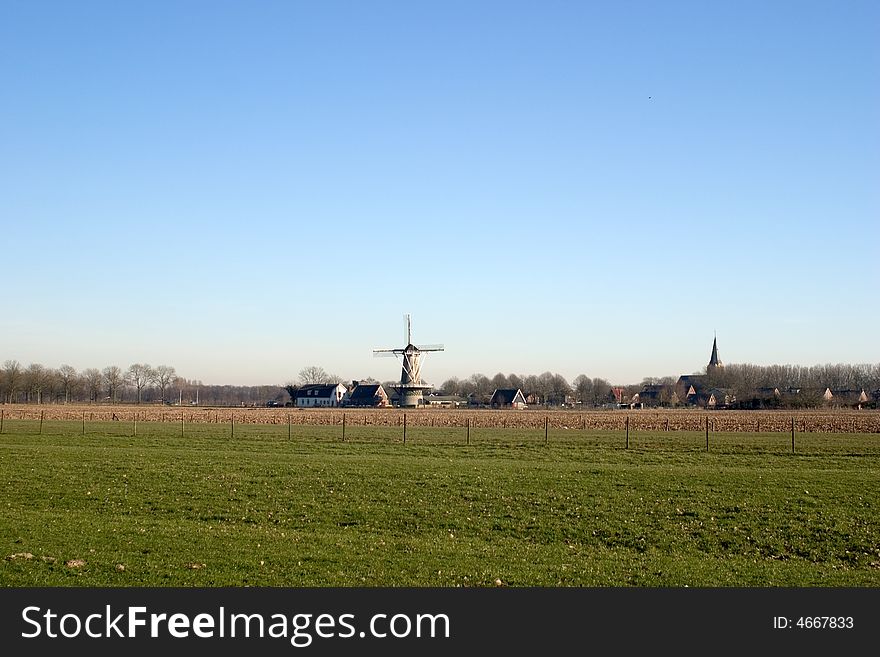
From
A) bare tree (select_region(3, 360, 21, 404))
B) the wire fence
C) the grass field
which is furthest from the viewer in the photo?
bare tree (select_region(3, 360, 21, 404))

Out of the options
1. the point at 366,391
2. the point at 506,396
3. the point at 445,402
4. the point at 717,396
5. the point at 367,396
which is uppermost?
the point at 366,391

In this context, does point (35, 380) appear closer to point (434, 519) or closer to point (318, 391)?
point (318, 391)

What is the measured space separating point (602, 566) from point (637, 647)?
4.73 metres

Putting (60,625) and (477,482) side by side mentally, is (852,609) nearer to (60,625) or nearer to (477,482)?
(60,625)

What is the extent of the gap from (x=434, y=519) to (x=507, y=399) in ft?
531

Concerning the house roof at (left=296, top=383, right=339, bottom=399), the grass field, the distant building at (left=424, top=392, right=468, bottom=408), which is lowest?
the distant building at (left=424, top=392, right=468, bottom=408)

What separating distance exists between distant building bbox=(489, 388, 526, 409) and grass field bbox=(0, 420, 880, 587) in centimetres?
13922

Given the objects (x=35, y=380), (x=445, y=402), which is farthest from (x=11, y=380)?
(x=445, y=402)

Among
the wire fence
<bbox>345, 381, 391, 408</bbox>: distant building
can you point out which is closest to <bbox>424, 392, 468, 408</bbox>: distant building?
<bbox>345, 381, 391, 408</bbox>: distant building

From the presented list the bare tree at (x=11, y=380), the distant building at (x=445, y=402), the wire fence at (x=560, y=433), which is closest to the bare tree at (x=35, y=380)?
the bare tree at (x=11, y=380)

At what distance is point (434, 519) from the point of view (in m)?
21.3

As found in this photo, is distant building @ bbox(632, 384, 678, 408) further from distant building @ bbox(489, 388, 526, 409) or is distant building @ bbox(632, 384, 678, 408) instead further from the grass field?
the grass field

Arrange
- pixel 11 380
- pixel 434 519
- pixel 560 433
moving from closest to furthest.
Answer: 1. pixel 434 519
2. pixel 560 433
3. pixel 11 380

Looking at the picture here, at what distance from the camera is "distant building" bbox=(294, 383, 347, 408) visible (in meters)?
189
